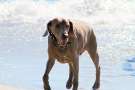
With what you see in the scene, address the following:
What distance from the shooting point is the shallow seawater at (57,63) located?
9789 mm

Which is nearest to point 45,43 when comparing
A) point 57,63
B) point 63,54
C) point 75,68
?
point 57,63

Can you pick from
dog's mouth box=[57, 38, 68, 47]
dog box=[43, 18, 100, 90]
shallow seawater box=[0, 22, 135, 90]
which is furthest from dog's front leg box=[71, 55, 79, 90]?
shallow seawater box=[0, 22, 135, 90]

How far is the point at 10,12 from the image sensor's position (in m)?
19.5

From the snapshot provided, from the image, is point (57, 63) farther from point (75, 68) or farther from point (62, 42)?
point (62, 42)

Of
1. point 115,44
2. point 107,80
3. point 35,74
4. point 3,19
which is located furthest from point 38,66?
point 3,19

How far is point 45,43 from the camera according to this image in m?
14.9

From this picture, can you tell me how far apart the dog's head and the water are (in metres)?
2.15

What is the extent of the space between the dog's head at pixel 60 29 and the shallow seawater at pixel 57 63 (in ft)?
7.02

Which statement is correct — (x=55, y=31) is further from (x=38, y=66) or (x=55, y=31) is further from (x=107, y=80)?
(x=38, y=66)

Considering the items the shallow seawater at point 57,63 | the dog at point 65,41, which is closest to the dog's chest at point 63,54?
the dog at point 65,41

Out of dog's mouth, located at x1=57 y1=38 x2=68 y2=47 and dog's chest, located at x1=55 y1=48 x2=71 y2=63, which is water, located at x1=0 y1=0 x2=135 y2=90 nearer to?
dog's chest, located at x1=55 y1=48 x2=71 y2=63

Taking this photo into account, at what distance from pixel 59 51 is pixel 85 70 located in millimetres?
3977

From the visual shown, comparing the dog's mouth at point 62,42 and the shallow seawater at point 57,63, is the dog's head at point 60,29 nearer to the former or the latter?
the dog's mouth at point 62,42

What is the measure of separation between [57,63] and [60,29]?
521cm
